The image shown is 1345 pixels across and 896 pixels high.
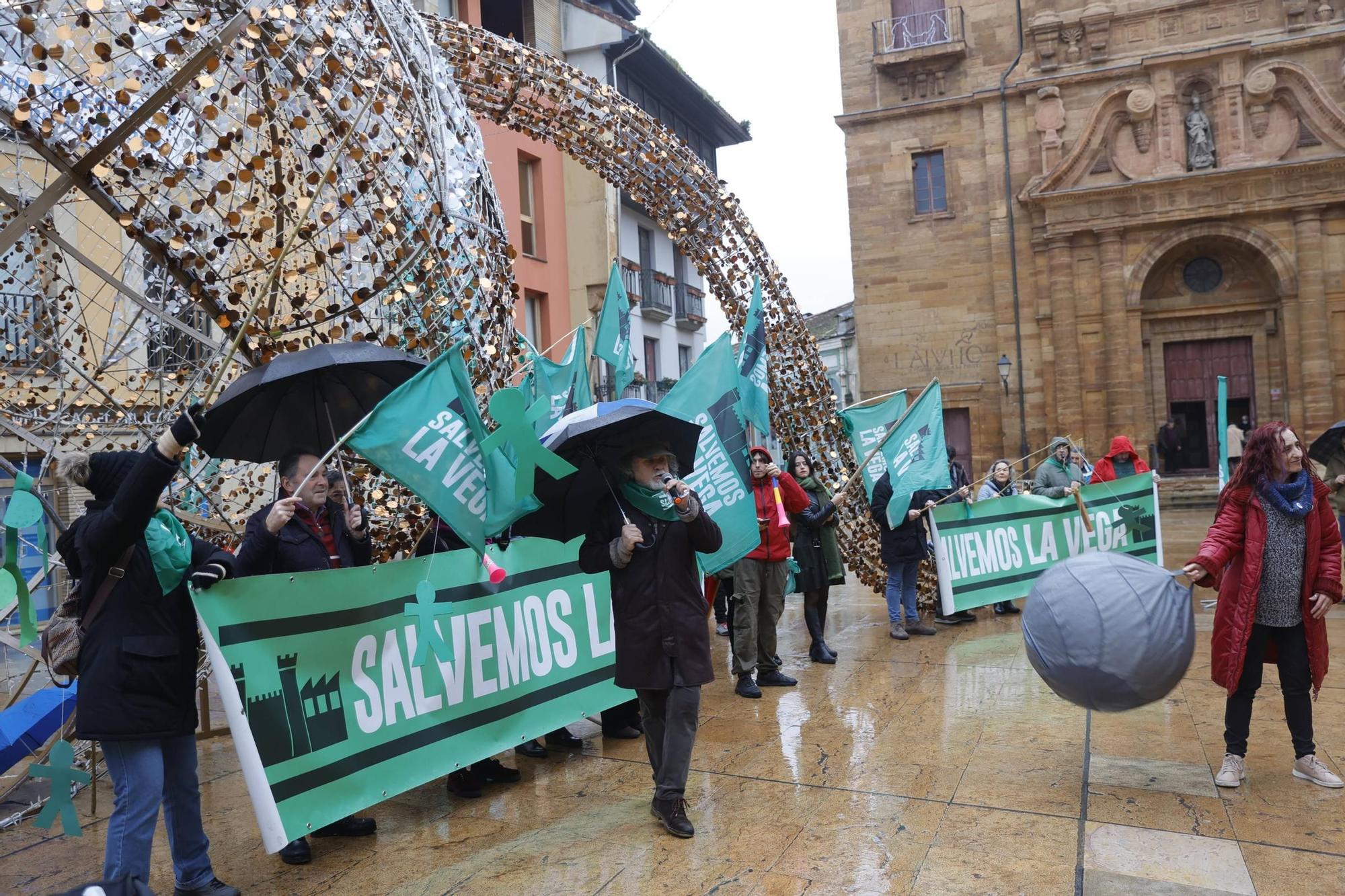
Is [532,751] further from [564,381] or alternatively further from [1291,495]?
[1291,495]

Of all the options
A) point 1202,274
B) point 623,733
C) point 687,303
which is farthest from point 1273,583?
point 687,303

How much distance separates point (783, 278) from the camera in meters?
9.05

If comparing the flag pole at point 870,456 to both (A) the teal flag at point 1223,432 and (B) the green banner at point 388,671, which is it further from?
(A) the teal flag at point 1223,432

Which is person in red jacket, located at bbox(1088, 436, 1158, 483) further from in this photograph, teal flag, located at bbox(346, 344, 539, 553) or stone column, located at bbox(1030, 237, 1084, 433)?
stone column, located at bbox(1030, 237, 1084, 433)

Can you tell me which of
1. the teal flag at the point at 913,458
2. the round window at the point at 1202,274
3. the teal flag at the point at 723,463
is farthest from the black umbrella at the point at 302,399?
the round window at the point at 1202,274

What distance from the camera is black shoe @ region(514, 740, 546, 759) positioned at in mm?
5707

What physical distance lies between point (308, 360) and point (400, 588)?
1165mm

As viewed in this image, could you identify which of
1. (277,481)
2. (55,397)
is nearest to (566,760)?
(277,481)

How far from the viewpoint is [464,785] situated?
5059mm

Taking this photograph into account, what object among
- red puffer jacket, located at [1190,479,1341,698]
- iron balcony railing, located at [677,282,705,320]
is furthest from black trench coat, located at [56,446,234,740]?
iron balcony railing, located at [677,282,705,320]

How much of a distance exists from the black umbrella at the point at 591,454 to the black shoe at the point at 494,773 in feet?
4.10

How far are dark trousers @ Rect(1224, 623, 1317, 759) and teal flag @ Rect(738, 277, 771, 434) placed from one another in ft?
11.1

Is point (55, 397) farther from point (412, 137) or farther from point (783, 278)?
point (783, 278)

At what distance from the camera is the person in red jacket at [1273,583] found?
4.71 m
